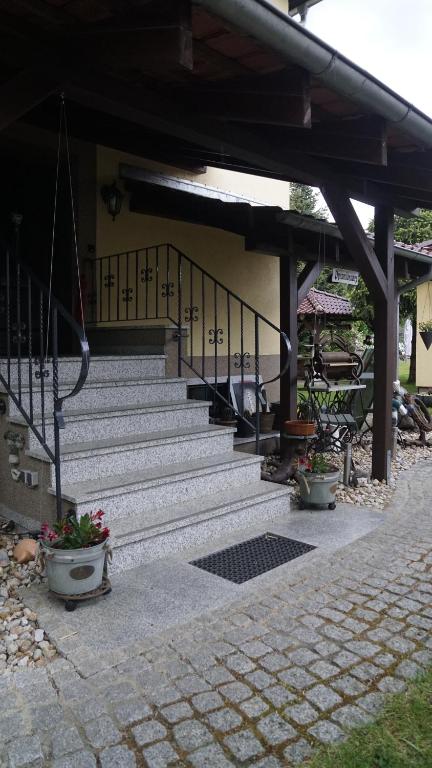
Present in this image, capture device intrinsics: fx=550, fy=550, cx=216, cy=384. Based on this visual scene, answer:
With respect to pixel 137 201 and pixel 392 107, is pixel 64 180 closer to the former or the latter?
pixel 137 201

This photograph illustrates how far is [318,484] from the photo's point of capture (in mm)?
4238

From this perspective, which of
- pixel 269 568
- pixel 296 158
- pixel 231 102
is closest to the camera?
A: pixel 269 568

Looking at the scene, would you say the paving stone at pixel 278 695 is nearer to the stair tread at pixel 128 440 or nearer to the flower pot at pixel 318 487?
the stair tread at pixel 128 440

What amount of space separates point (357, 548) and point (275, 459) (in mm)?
2648

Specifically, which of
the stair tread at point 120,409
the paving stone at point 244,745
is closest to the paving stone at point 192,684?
the paving stone at point 244,745

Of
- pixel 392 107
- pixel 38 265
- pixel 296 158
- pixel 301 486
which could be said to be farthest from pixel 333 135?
pixel 38 265

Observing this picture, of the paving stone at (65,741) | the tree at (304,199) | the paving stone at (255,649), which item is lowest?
the paving stone at (65,741)

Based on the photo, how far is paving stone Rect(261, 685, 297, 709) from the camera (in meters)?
2.03

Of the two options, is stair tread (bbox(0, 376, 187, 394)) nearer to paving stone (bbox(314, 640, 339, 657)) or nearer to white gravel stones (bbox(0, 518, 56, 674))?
white gravel stones (bbox(0, 518, 56, 674))

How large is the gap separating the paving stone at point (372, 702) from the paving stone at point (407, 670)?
174mm

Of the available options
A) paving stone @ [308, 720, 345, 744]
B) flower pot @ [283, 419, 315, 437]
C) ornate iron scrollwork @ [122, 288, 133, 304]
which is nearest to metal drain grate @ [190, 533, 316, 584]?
paving stone @ [308, 720, 345, 744]

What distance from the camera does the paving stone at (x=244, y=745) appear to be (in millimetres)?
1778

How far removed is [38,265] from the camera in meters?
5.62

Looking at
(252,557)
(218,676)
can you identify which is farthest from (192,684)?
(252,557)
